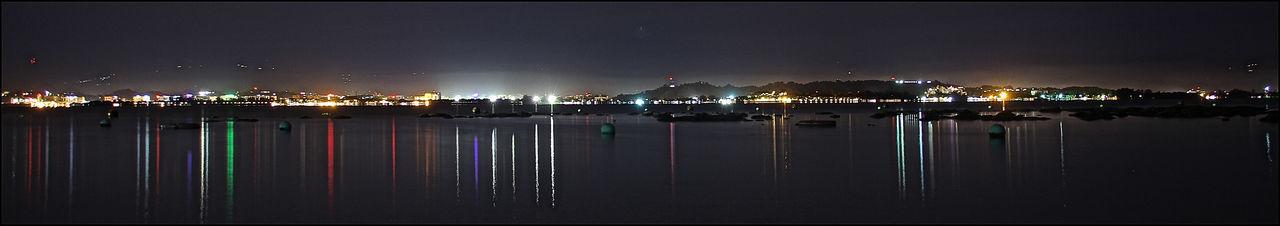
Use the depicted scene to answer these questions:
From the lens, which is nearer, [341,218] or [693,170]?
[341,218]

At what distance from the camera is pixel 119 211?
35.4 feet

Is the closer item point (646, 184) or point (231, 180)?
point (646, 184)

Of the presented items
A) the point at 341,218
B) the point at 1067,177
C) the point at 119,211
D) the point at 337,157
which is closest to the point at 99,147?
the point at 337,157

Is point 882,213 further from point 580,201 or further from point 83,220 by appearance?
point 83,220

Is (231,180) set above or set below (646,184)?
above

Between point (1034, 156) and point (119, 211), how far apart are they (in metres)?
20.0

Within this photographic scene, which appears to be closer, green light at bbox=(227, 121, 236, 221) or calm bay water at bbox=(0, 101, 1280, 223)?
calm bay water at bbox=(0, 101, 1280, 223)

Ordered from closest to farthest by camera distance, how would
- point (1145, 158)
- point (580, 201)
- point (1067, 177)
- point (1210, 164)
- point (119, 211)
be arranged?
point (119, 211)
point (580, 201)
point (1067, 177)
point (1210, 164)
point (1145, 158)

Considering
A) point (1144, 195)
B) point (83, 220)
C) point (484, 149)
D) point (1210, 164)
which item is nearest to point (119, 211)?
point (83, 220)

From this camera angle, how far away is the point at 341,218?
402 inches

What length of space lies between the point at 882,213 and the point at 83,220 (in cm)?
1040

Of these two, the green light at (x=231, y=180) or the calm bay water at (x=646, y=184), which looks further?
the green light at (x=231, y=180)

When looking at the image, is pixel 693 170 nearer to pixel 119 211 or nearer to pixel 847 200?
pixel 847 200

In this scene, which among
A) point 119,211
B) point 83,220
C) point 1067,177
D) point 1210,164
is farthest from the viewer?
point 1210,164
